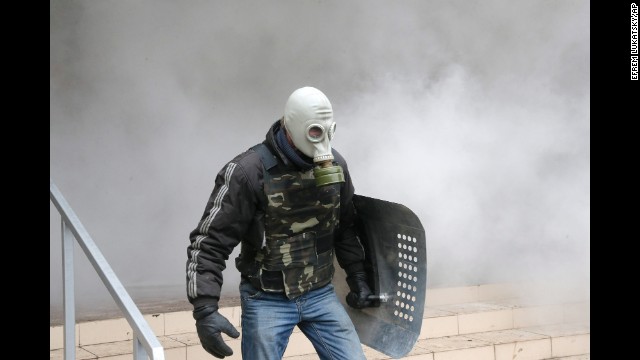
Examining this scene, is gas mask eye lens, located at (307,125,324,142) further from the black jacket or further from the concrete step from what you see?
the concrete step

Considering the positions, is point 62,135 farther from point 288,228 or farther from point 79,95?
point 288,228

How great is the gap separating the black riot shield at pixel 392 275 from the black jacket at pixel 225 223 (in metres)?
0.56

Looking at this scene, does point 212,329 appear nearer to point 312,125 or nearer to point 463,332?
point 312,125

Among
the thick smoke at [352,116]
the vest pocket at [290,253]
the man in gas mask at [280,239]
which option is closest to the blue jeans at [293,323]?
the man in gas mask at [280,239]

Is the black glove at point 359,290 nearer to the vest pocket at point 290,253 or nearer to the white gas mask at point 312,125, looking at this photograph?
the vest pocket at point 290,253

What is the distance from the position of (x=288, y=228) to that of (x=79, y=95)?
11.6 ft

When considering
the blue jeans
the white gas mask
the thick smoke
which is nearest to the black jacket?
the white gas mask

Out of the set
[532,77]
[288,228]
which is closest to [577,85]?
[532,77]

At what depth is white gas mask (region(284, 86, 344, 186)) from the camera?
11.5 feet

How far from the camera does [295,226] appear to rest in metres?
3.68

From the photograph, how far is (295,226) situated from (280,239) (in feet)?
0.29

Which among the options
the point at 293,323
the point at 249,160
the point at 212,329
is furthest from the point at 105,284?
the point at 293,323
